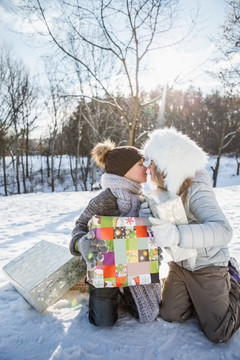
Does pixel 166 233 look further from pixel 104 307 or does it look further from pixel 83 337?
pixel 83 337

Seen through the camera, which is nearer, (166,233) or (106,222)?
(166,233)

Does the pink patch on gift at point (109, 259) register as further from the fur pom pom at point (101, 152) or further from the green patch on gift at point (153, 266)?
the fur pom pom at point (101, 152)

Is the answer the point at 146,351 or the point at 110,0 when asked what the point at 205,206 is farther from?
the point at 110,0

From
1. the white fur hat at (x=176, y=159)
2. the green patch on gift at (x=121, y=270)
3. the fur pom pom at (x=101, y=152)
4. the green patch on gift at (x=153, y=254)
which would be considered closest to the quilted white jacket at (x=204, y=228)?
the white fur hat at (x=176, y=159)

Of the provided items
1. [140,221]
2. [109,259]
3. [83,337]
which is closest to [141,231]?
[140,221]

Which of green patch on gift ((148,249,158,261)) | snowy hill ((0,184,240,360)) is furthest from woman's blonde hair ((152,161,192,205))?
snowy hill ((0,184,240,360))

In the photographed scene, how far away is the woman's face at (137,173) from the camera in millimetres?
2098

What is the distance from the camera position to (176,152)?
1.62 metres

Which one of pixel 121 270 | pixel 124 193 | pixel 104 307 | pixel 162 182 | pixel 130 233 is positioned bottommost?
pixel 104 307

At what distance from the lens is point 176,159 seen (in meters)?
1.61

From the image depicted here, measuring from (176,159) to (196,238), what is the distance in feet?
1.69

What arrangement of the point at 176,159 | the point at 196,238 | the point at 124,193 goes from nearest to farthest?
the point at 196,238, the point at 176,159, the point at 124,193

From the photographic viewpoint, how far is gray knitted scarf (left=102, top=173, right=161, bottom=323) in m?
1.79

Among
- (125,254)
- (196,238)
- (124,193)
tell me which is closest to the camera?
(196,238)
